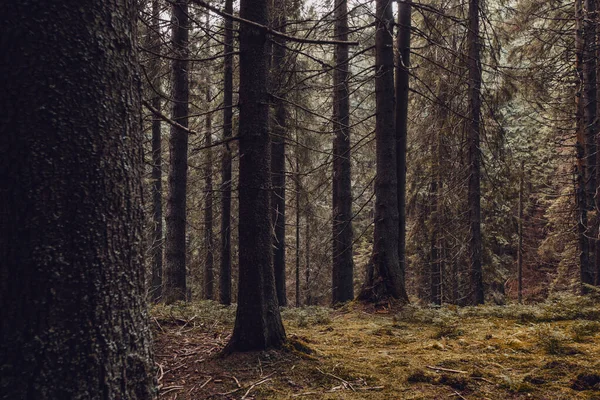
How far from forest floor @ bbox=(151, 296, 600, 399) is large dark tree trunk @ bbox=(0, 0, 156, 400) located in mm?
1980

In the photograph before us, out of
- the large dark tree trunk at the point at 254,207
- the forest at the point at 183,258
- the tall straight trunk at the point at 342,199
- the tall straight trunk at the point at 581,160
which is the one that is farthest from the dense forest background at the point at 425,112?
the large dark tree trunk at the point at 254,207

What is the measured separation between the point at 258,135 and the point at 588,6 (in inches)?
448

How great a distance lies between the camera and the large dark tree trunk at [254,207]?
4246mm

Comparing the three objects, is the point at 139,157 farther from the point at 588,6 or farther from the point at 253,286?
the point at 588,6

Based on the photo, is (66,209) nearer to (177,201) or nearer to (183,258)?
(177,201)

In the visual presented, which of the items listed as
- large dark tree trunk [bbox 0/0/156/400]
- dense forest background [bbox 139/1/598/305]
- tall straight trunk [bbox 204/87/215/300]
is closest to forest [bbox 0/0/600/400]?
large dark tree trunk [bbox 0/0/156/400]

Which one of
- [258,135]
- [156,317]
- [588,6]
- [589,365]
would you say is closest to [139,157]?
[258,135]

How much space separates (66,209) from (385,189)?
7122 millimetres

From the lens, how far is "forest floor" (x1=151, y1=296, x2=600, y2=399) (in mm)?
3492

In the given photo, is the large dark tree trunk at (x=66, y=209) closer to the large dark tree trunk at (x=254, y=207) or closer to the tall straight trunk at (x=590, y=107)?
the large dark tree trunk at (x=254, y=207)

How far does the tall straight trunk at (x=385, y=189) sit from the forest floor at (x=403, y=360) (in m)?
1.66

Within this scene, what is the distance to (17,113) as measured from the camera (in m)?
1.69

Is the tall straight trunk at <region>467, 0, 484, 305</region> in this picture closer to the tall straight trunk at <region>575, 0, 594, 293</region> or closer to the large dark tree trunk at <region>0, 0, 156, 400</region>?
the tall straight trunk at <region>575, 0, 594, 293</region>

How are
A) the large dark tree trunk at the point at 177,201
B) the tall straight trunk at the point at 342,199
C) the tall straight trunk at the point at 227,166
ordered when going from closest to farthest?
the large dark tree trunk at the point at 177,201
the tall straight trunk at the point at 227,166
the tall straight trunk at the point at 342,199
